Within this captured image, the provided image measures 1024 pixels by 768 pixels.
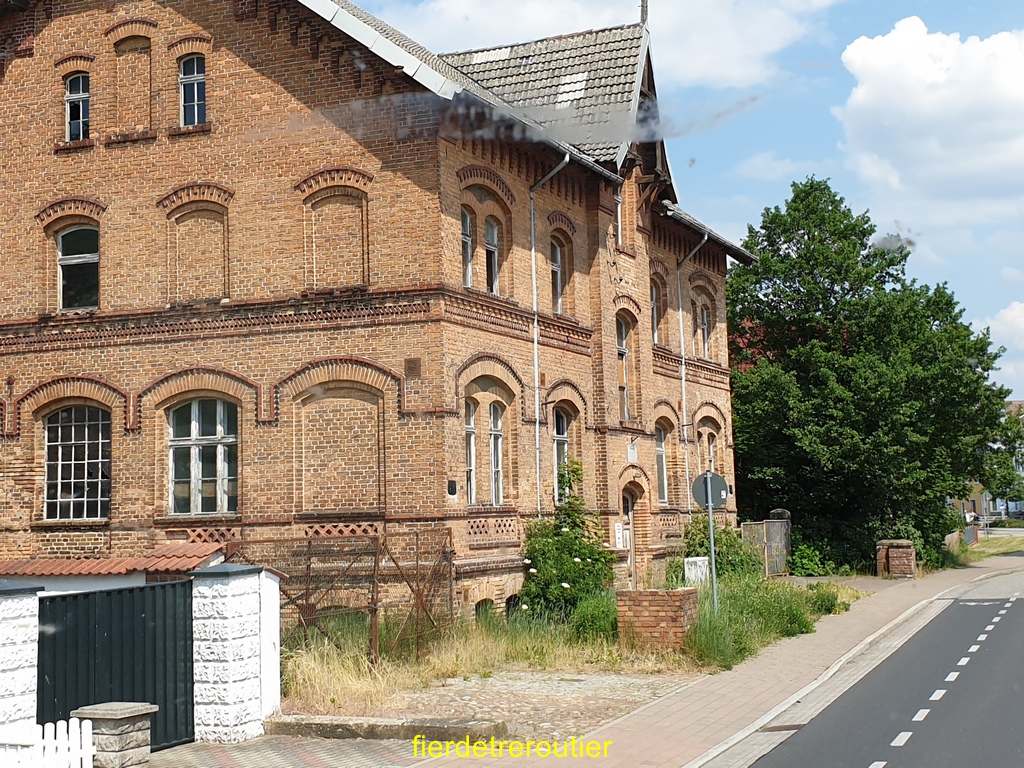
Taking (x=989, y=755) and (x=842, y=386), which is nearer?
(x=989, y=755)

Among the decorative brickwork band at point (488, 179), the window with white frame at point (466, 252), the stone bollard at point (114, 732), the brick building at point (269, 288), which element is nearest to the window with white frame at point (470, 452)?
the brick building at point (269, 288)

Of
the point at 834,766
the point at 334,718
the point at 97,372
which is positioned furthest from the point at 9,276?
the point at 834,766

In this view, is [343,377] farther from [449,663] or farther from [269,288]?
[449,663]

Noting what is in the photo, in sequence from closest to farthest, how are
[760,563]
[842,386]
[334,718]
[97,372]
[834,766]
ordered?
[834,766] → [334,718] → [97,372] → [760,563] → [842,386]

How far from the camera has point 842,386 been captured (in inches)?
1372

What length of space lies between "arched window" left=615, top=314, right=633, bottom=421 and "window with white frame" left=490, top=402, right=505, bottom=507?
5.08 metres

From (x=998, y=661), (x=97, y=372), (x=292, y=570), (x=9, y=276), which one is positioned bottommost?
(x=998, y=661)

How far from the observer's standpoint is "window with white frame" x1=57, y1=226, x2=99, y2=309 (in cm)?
2106

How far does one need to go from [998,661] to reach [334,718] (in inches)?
387

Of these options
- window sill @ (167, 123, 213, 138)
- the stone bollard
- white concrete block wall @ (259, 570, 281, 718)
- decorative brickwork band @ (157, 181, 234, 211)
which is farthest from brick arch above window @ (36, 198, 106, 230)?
the stone bollard

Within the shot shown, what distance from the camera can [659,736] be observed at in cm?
1129

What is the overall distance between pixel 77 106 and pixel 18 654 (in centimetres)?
1428

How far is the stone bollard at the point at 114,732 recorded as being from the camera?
29.8 feet

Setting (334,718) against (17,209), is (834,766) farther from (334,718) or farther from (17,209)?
(17,209)
